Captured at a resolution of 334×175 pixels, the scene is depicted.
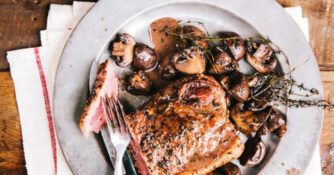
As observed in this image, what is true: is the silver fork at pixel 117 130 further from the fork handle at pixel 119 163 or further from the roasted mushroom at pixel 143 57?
the roasted mushroom at pixel 143 57

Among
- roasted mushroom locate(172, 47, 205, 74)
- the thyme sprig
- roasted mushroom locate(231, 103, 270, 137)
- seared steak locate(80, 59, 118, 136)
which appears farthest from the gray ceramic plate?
roasted mushroom locate(172, 47, 205, 74)

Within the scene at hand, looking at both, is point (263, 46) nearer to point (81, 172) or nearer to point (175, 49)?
point (175, 49)

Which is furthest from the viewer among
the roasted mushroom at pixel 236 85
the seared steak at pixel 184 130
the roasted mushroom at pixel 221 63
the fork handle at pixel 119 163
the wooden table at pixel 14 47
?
the wooden table at pixel 14 47

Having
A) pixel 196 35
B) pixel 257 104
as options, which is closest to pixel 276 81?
pixel 257 104

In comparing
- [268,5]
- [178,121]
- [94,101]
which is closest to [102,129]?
[94,101]

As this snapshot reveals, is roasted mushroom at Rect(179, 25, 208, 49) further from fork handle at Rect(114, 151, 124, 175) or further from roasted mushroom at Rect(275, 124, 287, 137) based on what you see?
fork handle at Rect(114, 151, 124, 175)

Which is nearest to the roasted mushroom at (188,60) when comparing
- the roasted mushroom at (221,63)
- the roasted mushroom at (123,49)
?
the roasted mushroom at (221,63)

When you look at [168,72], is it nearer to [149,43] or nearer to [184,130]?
[149,43]
